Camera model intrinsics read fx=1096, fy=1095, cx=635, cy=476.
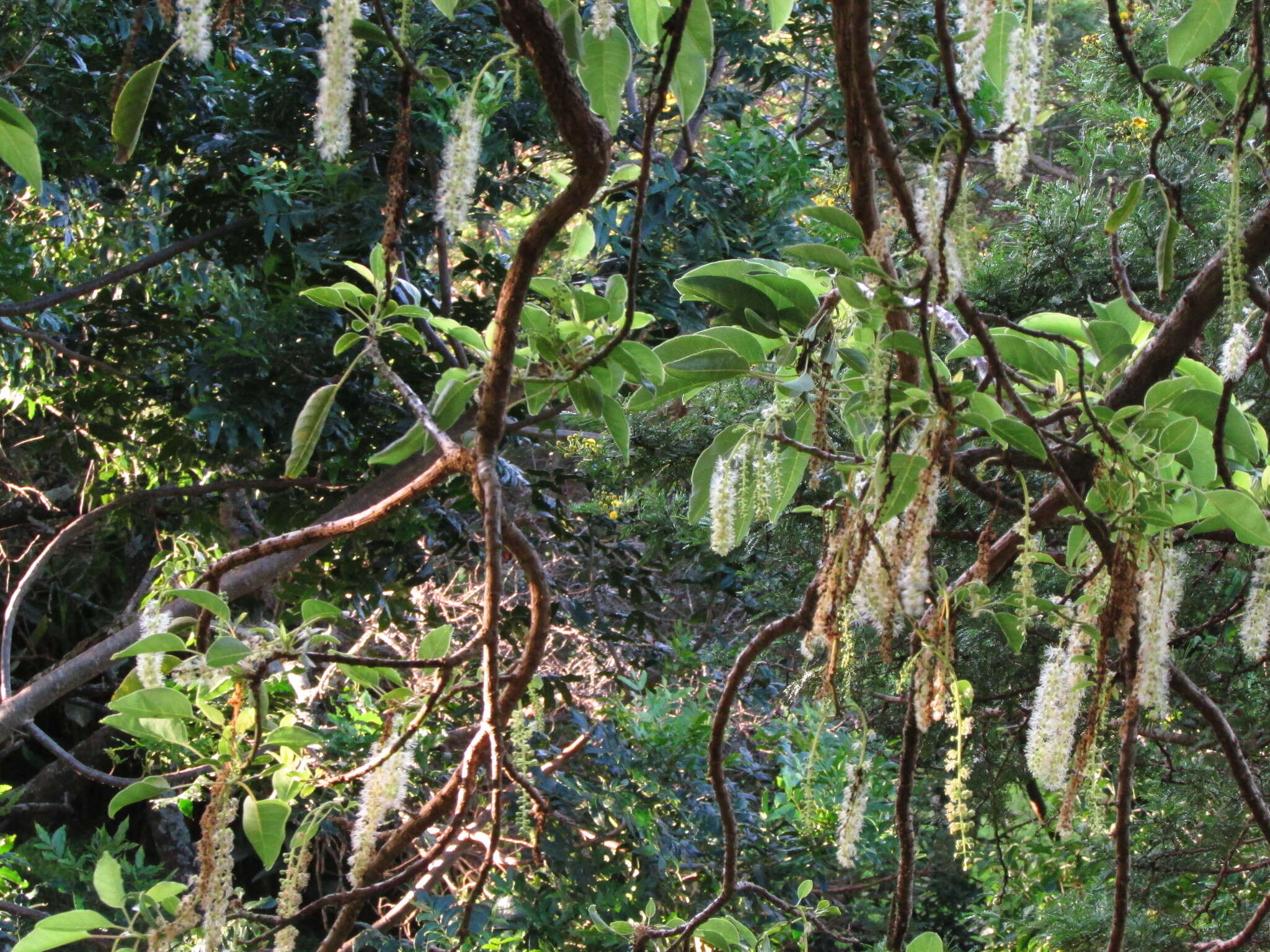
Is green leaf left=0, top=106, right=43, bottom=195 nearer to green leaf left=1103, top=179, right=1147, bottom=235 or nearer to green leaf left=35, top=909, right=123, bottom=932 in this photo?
green leaf left=35, top=909, right=123, bottom=932

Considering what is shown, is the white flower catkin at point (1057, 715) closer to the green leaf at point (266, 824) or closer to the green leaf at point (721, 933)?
the green leaf at point (721, 933)

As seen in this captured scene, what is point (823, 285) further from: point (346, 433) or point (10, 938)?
point (10, 938)

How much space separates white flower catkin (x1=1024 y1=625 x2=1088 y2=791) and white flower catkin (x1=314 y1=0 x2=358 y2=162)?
0.50m

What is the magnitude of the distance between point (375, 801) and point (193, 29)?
1.57ft

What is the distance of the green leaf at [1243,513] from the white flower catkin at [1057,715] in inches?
4.6

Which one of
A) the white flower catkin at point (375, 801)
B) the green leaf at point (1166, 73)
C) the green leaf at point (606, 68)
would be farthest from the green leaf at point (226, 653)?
the green leaf at point (1166, 73)

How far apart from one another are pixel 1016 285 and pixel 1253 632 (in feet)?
3.96

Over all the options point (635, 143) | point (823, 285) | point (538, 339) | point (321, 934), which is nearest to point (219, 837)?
point (538, 339)

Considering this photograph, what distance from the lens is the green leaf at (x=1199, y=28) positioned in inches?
23.5

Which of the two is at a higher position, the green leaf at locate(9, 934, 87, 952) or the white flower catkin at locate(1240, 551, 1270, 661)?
the white flower catkin at locate(1240, 551, 1270, 661)

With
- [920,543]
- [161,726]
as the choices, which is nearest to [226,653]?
[161,726]

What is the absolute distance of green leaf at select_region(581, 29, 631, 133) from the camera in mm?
611

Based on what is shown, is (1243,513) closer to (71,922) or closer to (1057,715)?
(1057,715)

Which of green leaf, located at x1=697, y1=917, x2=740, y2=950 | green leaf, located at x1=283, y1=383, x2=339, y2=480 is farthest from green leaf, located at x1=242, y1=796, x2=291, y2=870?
green leaf, located at x1=697, y1=917, x2=740, y2=950
